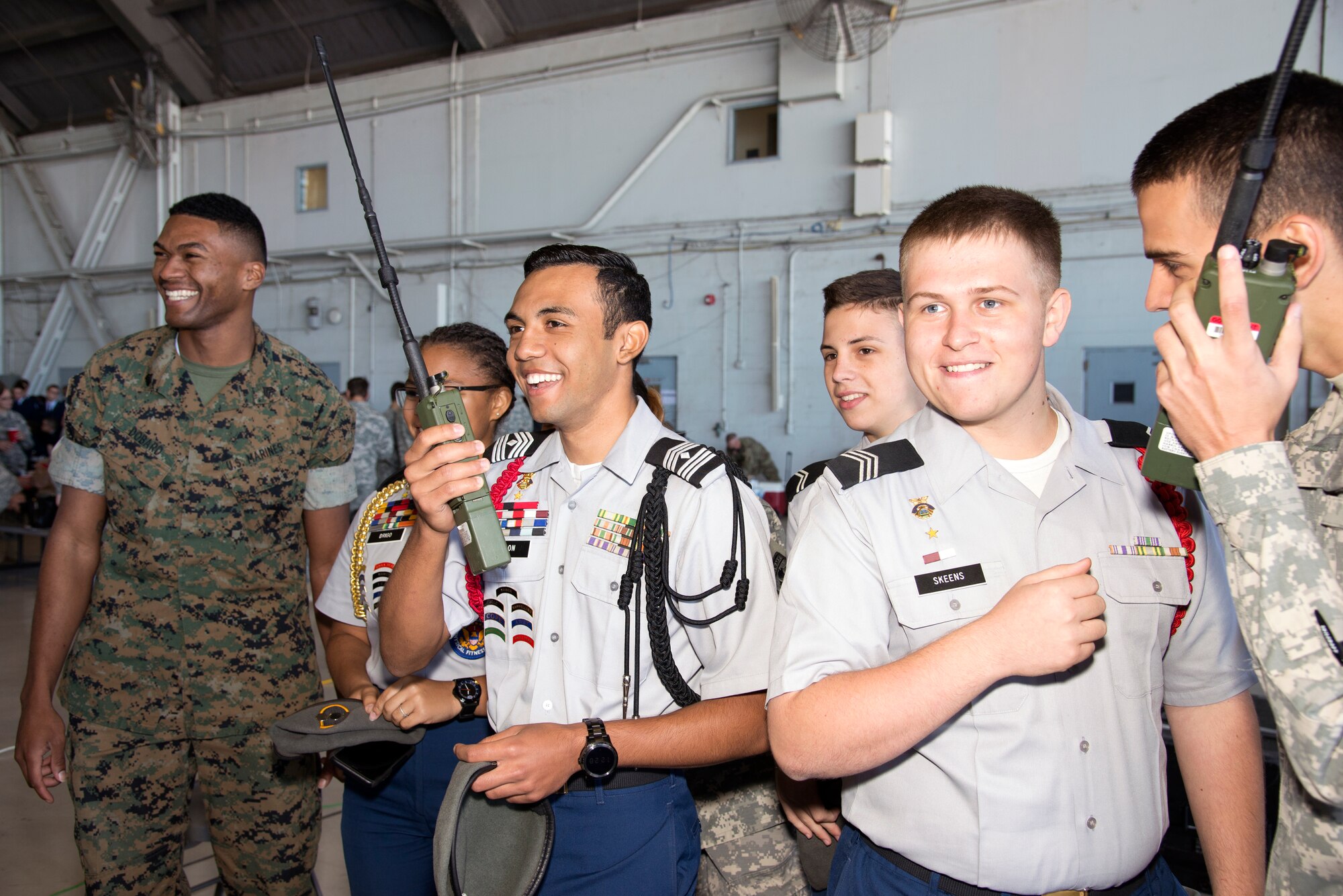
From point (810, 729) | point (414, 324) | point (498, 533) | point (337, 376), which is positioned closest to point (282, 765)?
point (498, 533)

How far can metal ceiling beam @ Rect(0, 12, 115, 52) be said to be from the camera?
449 inches

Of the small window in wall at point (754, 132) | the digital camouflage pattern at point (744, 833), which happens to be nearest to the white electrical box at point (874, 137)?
the small window in wall at point (754, 132)

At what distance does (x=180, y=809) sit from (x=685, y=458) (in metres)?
1.62

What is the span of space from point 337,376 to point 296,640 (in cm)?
981

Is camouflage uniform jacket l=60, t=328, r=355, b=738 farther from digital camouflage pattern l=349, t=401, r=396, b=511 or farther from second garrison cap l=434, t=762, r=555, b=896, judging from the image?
digital camouflage pattern l=349, t=401, r=396, b=511

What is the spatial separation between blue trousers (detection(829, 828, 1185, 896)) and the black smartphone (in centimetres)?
93

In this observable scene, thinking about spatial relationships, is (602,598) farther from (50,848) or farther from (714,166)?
(714,166)

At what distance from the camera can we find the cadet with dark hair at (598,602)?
146 centimetres

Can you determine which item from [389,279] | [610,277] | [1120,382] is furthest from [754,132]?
[389,279]

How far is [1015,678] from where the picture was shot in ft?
3.95

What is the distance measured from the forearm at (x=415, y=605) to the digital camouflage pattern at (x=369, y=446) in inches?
233

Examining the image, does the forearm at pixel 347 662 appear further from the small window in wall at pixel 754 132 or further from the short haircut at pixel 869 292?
the small window in wall at pixel 754 132

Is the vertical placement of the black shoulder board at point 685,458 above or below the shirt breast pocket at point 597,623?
above

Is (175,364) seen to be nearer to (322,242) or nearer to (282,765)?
(282,765)
